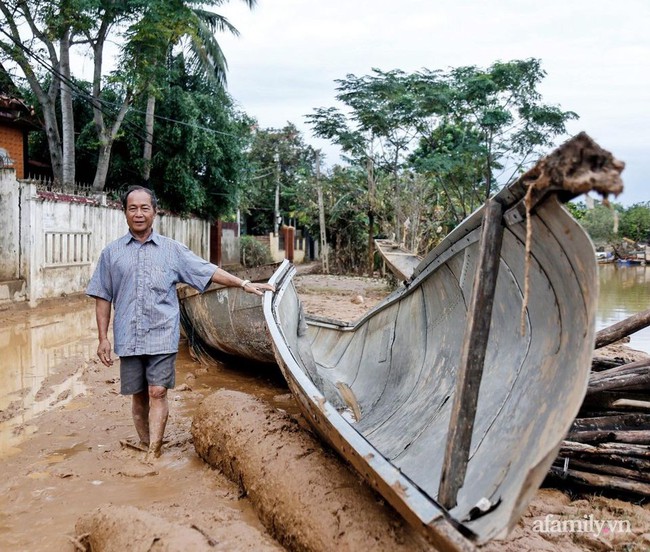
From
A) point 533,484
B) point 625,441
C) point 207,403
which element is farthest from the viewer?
point 207,403

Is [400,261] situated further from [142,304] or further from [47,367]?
[142,304]

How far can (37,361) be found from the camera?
21.3ft

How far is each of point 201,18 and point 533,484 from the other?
20.1 meters

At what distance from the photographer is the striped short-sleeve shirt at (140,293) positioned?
347 cm

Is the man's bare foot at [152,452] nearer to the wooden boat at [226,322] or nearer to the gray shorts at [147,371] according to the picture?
the gray shorts at [147,371]

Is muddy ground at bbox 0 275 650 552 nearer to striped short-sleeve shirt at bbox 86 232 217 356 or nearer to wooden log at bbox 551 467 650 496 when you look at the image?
wooden log at bbox 551 467 650 496

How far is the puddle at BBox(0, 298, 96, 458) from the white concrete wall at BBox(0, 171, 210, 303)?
2.20 ft

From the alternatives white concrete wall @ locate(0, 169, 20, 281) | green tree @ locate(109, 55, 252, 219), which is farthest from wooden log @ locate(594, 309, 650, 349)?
green tree @ locate(109, 55, 252, 219)

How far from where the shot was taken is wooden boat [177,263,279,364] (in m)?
5.35

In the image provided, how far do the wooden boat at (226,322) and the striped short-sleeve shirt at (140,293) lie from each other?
4.95ft

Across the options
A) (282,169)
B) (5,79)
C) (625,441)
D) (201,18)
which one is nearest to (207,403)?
(625,441)

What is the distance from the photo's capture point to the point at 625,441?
3338 mm

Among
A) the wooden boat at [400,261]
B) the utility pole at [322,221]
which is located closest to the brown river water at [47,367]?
the wooden boat at [400,261]

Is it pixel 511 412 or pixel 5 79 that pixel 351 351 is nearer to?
pixel 511 412
